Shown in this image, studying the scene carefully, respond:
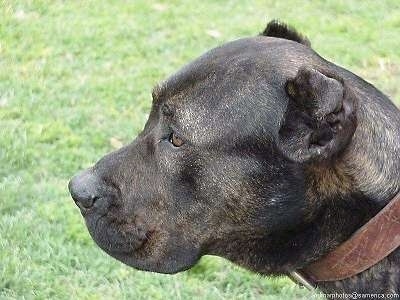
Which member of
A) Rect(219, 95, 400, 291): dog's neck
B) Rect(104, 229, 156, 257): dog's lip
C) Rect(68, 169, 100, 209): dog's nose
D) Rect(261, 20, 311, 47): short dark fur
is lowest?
Rect(104, 229, 156, 257): dog's lip

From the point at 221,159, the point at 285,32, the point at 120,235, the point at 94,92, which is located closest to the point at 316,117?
the point at 221,159

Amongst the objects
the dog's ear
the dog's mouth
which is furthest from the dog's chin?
the dog's ear

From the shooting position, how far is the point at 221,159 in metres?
3.21

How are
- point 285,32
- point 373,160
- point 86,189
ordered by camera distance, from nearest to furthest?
point 373,160 → point 86,189 → point 285,32

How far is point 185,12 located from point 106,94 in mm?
2141

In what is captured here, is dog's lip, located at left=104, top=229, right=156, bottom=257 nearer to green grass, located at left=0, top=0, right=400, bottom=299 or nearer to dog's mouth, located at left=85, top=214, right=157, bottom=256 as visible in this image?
dog's mouth, located at left=85, top=214, right=157, bottom=256

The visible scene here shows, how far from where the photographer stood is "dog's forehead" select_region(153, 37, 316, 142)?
315 centimetres

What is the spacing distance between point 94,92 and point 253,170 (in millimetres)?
3910

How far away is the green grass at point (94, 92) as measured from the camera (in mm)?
4684

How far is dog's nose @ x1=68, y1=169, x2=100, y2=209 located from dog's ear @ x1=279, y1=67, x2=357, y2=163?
0.82 m

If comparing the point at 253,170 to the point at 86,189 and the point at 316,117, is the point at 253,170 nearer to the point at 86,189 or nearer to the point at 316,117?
the point at 316,117

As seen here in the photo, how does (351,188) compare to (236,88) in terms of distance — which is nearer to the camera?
(351,188)

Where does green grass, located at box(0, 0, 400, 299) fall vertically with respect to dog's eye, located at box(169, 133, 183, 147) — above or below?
below

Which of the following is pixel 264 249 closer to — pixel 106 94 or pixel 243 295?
pixel 243 295
